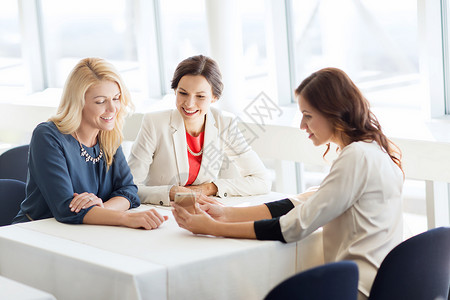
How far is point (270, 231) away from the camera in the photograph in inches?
89.7

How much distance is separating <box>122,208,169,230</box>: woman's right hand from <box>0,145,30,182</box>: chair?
150 centimetres

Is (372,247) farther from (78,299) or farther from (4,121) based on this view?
(4,121)

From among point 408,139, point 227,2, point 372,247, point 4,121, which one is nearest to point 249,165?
point 408,139

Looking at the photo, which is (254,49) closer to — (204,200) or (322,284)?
(204,200)

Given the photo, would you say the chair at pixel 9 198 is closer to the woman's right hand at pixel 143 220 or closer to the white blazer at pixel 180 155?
the white blazer at pixel 180 155

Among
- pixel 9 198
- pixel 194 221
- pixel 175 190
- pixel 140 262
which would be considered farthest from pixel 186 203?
pixel 9 198

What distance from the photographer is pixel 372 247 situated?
7.32 ft

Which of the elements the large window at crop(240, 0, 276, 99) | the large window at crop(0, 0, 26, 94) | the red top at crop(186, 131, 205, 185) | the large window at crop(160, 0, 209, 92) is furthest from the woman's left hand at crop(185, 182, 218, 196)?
the large window at crop(0, 0, 26, 94)

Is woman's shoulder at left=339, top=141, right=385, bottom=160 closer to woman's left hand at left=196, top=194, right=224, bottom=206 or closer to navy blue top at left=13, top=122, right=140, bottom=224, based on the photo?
woman's left hand at left=196, top=194, right=224, bottom=206

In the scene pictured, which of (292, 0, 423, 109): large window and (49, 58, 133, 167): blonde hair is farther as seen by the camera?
(292, 0, 423, 109): large window

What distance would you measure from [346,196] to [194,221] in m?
0.55

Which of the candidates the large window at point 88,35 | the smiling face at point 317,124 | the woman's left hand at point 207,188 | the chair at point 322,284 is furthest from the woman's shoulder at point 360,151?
the large window at point 88,35

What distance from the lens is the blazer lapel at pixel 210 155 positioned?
3244 mm

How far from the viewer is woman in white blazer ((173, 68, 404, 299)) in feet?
7.20
